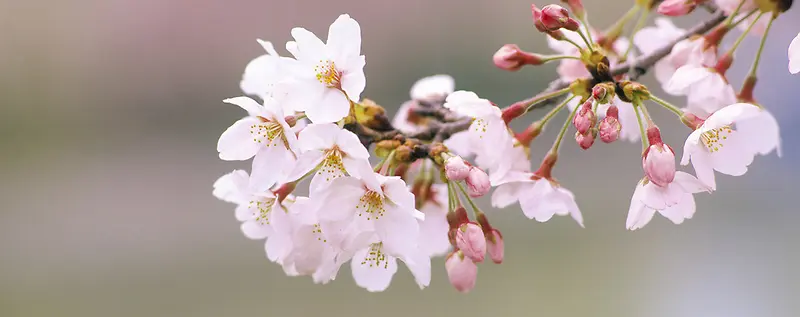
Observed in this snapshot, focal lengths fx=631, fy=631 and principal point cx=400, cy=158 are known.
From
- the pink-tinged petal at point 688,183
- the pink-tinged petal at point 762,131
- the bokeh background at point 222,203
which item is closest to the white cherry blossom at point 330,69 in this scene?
the pink-tinged petal at point 688,183

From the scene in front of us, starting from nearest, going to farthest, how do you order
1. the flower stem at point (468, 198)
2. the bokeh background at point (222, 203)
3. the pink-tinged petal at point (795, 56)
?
1. the pink-tinged petal at point (795, 56)
2. the flower stem at point (468, 198)
3. the bokeh background at point (222, 203)

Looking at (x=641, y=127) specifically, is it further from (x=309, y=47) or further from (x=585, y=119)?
(x=309, y=47)

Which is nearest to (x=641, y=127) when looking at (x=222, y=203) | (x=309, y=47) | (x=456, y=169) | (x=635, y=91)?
(x=635, y=91)

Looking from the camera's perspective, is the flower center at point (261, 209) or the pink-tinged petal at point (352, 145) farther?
the flower center at point (261, 209)

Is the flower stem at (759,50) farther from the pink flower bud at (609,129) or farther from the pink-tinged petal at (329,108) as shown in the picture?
the pink-tinged petal at (329,108)

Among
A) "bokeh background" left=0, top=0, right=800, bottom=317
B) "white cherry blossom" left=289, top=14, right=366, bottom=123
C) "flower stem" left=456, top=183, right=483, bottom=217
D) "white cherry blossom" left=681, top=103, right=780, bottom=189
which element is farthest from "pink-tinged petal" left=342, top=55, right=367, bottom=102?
"bokeh background" left=0, top=0, right=800, bottom=317

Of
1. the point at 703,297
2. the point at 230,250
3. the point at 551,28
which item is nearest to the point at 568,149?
the point at 703,297

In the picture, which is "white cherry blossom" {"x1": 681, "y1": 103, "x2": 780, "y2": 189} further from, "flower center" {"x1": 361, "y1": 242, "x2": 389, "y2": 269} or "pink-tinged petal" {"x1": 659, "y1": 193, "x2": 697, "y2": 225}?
"flower center" {"x1": 361, "y1": 242, "x2": 389, "y2": 269}

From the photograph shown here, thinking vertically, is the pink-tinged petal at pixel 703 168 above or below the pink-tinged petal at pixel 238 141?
above
